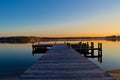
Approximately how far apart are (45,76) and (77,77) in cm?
103

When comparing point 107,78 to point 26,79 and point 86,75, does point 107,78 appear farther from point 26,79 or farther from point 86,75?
point 26,79

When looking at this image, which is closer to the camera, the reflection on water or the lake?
the reflection on water

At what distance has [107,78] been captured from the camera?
657cm

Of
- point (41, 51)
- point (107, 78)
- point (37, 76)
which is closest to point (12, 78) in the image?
point (37, 76)

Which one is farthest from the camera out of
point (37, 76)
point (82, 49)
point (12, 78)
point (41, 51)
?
point (41, 51)

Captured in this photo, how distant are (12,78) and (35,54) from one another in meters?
20.3

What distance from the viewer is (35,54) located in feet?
118

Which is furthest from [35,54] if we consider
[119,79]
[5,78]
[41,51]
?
[119,79]

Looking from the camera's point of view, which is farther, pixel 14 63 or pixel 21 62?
pixel 21 62

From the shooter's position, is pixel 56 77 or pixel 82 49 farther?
pixel 82 49

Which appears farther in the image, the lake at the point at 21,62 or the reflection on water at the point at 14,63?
the lake at the point at 21,62

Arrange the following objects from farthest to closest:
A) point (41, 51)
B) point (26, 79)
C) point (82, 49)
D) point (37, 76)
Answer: point (41, 51) < point (82, 49) < point (37, 76) < point (26, 79)

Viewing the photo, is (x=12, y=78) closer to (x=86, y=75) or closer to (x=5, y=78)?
(x=5, y=78)

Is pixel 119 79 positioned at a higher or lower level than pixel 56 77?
lower
